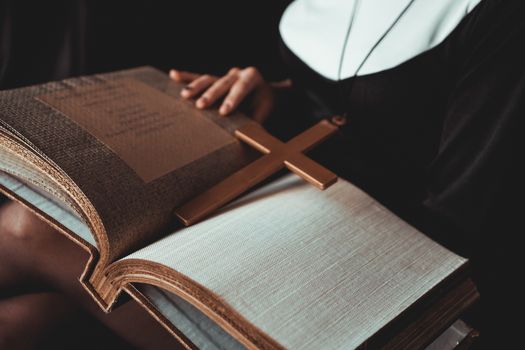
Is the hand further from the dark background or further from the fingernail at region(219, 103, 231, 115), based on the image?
the dark background

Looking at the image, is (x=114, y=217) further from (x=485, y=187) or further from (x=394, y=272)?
(x=485, y=187)

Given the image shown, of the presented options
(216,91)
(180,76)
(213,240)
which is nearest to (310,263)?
(213,240)

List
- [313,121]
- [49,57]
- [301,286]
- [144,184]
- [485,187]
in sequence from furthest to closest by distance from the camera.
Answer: [49,57] → [313,121] → [485,187] → [144,184] → [301,286]

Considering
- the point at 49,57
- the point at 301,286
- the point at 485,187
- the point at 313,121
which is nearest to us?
the point at 301,286

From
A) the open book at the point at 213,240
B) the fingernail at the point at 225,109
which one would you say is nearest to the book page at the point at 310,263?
the open book at the point at 213,240

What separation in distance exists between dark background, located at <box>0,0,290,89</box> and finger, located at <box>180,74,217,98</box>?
21.9 inches

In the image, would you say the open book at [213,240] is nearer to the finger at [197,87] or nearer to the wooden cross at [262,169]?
the wooden cross at [262,169]

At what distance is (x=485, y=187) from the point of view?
78 centimetres

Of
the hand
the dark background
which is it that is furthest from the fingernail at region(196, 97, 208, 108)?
the dark background

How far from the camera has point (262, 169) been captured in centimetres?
81

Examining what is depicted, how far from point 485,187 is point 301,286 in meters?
0.42

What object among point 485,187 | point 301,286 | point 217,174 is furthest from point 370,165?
point 301,286

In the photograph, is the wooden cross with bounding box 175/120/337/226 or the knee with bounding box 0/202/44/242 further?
the knee with bounding box 0/202/44/242

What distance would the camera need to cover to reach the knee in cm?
84
